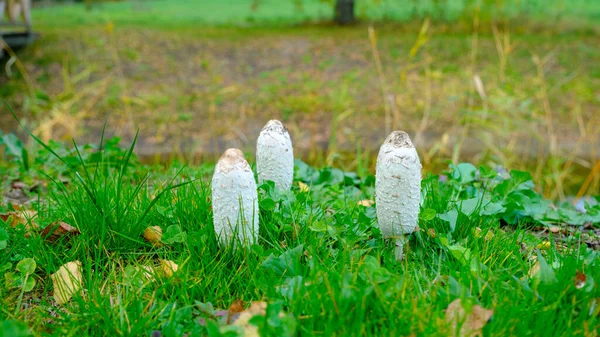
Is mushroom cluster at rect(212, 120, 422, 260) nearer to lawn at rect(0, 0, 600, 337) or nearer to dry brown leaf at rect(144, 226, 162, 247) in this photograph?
lawn at rect(0, 0, 600, 337)

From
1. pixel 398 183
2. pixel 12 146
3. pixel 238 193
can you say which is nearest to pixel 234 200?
pixel 238 193

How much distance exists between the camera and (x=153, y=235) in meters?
2.10

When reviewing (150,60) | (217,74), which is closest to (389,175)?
(217,74)

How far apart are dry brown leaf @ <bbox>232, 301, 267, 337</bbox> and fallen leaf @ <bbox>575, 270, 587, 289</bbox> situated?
2.94ft

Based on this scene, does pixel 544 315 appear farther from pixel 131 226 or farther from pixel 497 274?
pixel 131 226

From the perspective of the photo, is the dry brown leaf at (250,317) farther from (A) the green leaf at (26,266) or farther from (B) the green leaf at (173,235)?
(A) the green leaf at (26,266)

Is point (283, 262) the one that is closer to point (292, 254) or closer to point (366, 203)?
point (292, 254)

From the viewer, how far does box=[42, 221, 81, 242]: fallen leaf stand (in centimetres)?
206

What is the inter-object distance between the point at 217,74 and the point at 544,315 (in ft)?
22.9

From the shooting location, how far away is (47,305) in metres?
1.85

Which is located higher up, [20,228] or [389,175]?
[389,175]

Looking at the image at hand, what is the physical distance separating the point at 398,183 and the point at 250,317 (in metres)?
0.58

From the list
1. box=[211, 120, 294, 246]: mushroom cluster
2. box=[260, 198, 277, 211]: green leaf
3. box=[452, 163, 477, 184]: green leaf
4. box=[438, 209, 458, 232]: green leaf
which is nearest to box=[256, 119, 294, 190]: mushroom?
box=[211, 120, 294, 246]: mushroom cluster

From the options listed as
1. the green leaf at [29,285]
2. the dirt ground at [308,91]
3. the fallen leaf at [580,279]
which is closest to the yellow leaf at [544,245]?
the fallen leaf at [580,279]
